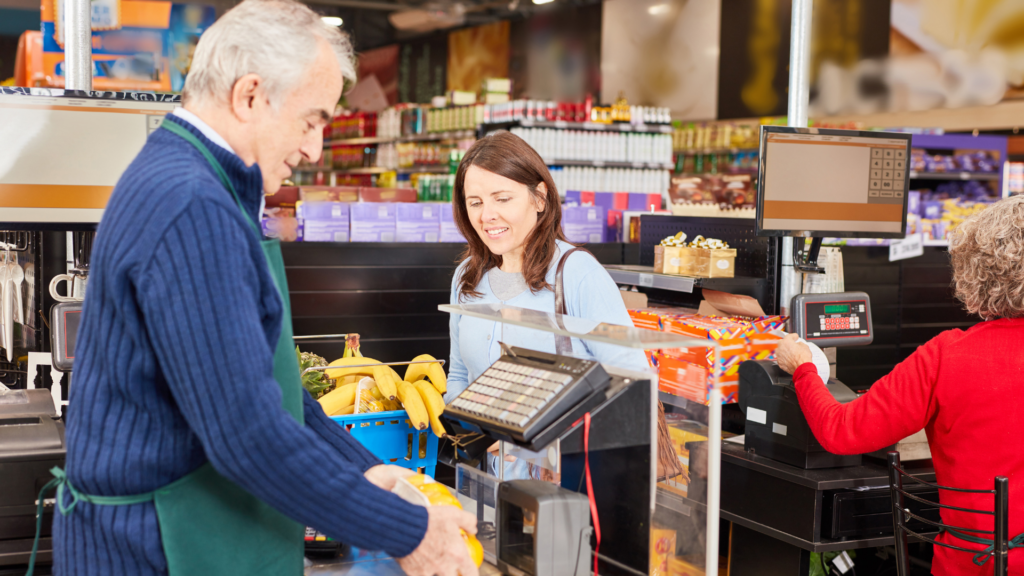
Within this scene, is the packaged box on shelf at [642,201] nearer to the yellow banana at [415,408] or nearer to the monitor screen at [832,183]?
the monitor screen at [832,183]

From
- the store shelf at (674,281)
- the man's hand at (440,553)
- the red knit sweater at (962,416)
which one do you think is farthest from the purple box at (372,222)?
the man's hand at (440,553)

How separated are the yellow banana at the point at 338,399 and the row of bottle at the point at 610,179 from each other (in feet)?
18.7

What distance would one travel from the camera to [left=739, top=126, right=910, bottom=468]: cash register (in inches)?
104

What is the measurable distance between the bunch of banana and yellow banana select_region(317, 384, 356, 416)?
187mm

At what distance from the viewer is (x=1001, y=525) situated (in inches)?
79.0

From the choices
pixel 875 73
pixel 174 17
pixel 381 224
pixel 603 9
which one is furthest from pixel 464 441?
pixel 603 9

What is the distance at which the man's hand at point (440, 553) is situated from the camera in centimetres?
128

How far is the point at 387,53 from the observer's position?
15.8 meters

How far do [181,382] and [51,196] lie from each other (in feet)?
5.39

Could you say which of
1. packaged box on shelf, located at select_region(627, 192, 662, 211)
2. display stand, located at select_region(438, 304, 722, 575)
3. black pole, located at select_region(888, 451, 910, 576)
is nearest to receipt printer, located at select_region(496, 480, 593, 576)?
display stand, located at select_region(438, 304, 722, 575)

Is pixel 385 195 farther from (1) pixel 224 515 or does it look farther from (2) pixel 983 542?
(1) pixel 224 515

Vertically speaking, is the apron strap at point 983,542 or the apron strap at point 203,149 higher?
the apron strap at point 203,149

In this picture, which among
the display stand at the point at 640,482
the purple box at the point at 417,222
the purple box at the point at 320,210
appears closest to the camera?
the display stand at the point at 640,482

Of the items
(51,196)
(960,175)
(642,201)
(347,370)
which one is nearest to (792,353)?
(347,370)
